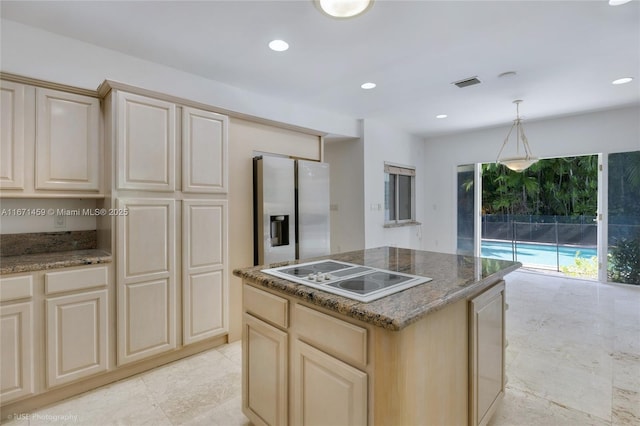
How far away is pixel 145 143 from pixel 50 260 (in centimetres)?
105

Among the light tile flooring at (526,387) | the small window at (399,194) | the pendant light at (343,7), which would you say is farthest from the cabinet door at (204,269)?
the small window at (399,194)

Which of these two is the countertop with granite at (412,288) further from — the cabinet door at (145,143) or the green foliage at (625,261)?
the green foliage at (625,261)

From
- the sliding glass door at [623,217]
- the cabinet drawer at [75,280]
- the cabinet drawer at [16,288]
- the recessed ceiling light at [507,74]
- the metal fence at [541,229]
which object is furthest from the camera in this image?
the metal fence at [541,229]

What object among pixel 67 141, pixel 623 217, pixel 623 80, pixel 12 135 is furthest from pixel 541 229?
pixel 12 135

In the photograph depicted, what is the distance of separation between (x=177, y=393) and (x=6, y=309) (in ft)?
3.88

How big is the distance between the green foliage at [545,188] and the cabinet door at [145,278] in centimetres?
599

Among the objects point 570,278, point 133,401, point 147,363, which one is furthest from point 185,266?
point 570,278

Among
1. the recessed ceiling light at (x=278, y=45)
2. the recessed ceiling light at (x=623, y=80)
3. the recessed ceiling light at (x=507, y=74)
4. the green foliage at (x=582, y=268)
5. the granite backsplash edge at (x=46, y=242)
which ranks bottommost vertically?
the green foliage at (x=582, y=268)

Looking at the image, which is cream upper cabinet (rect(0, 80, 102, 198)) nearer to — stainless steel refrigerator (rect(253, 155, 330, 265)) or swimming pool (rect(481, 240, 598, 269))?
stainless steel refrigerator (rect(253, 155, 330, 265))

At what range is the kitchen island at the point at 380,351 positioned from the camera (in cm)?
110

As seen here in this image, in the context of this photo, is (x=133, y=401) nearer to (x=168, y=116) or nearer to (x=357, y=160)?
(x=168, y=116)

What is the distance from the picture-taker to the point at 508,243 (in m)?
6.24

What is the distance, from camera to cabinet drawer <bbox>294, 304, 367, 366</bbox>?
44.8 inches

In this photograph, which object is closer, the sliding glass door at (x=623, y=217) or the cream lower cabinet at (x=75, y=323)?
the cream lower cabinet at (x=75, y=323)
